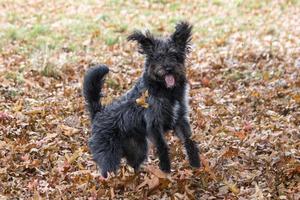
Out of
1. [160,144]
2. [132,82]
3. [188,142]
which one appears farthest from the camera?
[132,82]

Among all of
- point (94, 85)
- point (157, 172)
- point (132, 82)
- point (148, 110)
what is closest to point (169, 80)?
point (148, 110)

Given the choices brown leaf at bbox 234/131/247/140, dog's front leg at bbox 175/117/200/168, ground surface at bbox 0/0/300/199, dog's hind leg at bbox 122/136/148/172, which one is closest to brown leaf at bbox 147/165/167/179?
ground surface at bbox 0/0/300/199

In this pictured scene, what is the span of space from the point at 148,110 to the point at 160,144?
1.38 ft

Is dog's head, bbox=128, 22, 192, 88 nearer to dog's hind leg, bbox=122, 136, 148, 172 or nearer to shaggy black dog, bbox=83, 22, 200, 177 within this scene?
shaggy black dog, bbox=83, 22, 200, 177

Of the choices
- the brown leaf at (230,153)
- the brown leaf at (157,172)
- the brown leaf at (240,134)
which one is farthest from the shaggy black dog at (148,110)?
the brown leaf at (240,134)

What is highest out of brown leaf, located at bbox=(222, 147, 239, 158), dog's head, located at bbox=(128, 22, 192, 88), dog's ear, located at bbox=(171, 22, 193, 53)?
dog's ear, located at bbox=(171, 22, 193, 53)

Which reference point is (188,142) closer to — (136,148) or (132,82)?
(136,148)

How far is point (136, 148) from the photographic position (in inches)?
266

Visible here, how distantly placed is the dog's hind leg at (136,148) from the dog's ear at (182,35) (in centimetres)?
120

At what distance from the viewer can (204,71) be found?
1116 cm

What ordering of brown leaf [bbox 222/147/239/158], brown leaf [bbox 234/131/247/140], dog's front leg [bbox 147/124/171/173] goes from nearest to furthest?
dog's front leg [bbox 147/124/171/173] < brown leaf [bbox 222/147/239/158] < brown leaf [bbox 234/131/247/140]

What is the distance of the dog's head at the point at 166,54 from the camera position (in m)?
6.24

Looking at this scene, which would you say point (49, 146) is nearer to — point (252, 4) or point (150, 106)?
point (150, 106)

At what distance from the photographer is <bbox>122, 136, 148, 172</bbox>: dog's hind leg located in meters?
6.73
